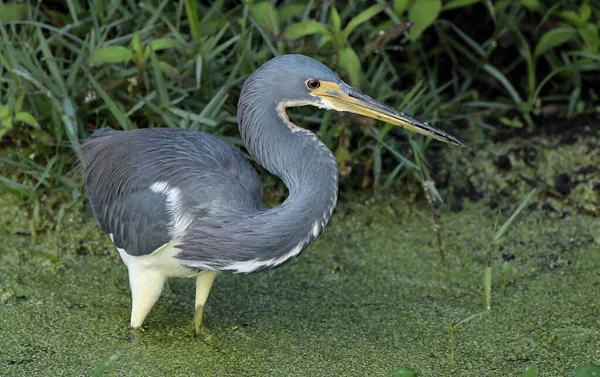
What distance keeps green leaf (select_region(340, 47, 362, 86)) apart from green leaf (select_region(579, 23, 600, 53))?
50.4 inches

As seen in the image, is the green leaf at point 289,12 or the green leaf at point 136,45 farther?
the green leaf at point 289,12

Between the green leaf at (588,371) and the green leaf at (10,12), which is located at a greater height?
the green leaf at (10,12)

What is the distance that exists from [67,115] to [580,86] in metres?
2.49

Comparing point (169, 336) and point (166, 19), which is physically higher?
point (166, 19)

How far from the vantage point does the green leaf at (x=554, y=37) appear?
4547 mm

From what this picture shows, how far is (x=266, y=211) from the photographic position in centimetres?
304

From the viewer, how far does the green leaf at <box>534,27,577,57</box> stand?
4547mm

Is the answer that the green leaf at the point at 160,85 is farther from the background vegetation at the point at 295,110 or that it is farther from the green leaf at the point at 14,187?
Result: the green leaf at the point at 14,187

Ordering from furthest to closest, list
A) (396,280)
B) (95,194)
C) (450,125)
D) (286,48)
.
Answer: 1. (450,125)
2. (286,48)
3. (396,280)
4. (95,194)

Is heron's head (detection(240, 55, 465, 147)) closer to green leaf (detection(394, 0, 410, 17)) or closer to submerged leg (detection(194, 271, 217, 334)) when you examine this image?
submerged leg (detection(194, 271, 217, 334))

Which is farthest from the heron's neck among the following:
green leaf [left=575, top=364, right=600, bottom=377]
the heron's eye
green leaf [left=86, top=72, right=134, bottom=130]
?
green leaf [left=86, top=72, right=134, bottom=130]

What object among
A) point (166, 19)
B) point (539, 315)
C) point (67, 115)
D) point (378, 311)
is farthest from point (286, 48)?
point (539, 315)

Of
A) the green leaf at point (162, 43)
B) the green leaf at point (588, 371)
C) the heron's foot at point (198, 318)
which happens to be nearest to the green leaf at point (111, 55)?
the green leaf at point (162, 43)

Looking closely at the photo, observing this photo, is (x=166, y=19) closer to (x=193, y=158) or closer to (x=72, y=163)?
(x=72, y=163)
